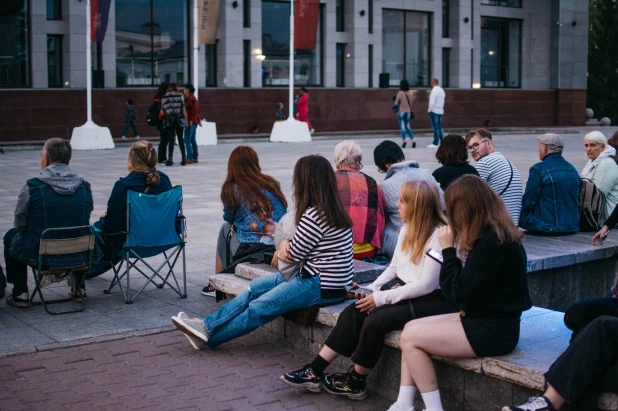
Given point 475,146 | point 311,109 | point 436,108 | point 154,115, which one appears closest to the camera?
point 475,146

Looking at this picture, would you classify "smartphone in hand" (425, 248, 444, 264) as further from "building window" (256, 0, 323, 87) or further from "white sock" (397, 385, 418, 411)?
"building window" (256, 0, 323, 87)

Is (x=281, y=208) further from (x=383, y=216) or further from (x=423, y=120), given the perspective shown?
(x=423, y=120)

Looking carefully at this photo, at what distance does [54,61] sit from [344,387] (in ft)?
87.7

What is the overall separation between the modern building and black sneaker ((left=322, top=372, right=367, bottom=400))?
2501 cm

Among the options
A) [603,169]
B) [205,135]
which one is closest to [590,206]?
[603,169]

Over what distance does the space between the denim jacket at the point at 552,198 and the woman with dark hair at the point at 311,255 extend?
3157 millimetres

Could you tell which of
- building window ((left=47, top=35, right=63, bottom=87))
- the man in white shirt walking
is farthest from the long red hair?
building window ((left=47, top=35, right=63, bottom=87))

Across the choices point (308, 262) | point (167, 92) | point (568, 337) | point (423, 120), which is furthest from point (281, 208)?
point (423, 120)

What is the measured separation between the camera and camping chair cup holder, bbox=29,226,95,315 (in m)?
7.12

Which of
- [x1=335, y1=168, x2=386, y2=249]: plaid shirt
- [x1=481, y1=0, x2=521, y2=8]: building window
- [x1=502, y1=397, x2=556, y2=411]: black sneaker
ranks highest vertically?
[x1=481, y1=0, x2=521, y2=8]: building window

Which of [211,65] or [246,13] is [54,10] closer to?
[211,65]

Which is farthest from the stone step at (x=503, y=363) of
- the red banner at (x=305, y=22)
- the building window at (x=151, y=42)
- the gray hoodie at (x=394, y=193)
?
the building window at (x=151, y=42)

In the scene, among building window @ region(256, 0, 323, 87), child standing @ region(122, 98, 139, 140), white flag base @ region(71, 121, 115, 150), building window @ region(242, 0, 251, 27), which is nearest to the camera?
white flag base @ region(71, 121, 115, 150)

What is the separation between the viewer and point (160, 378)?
5820 millimetres
